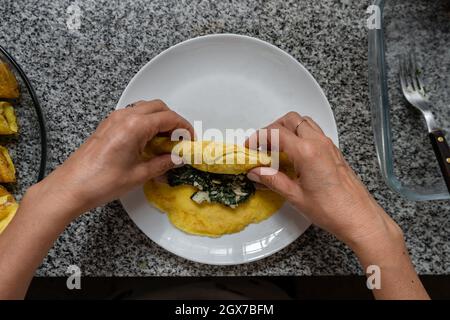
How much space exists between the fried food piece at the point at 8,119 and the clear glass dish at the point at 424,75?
1.99 feet

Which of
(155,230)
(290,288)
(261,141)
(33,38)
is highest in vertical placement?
(33,38)

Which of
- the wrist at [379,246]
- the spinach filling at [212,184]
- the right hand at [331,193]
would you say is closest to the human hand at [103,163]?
the spinach filling at [212,184]

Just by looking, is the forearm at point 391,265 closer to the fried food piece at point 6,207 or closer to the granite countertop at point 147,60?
the granite countertop at point 147,60

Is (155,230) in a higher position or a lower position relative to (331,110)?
lower

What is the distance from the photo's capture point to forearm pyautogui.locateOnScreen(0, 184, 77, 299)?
0.55 meters

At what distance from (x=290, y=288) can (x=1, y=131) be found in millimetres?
546

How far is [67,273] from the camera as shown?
0.72 meters

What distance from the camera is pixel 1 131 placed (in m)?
0.70

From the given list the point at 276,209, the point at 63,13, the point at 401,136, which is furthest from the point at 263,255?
the point at 63,13

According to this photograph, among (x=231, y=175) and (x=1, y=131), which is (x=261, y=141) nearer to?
(x=231, y=175)

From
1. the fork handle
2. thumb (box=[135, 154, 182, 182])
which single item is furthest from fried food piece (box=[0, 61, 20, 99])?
the fork handle

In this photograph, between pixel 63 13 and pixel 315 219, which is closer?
pixel 315 219

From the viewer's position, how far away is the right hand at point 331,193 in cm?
58

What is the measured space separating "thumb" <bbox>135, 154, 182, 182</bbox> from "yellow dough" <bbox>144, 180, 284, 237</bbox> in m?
0.04
